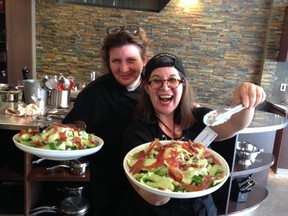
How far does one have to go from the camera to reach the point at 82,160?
1963mm

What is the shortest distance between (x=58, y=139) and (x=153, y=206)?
490mm

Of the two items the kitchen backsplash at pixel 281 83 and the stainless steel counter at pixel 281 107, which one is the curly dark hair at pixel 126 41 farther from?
the kitchen backsplash at pixel 281 83

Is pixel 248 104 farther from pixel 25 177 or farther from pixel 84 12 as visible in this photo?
pixel 84 12

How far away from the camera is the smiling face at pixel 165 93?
3.72ft

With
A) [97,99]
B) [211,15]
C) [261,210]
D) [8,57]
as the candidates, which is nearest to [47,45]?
[8,57]

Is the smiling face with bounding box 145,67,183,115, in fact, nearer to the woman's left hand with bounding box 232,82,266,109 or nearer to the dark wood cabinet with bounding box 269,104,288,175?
the woman's left hand with bounding box 232,82,266,109

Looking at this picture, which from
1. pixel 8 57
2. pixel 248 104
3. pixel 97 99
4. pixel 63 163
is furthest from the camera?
pixel 8 57

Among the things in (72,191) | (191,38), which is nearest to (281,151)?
(191,38)

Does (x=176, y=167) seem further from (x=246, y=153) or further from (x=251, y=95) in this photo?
(x=246, y=153)

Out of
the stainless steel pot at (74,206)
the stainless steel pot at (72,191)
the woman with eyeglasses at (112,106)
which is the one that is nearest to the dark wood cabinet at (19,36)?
the stainless steel pot at (72,191)

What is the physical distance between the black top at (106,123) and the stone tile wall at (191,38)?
297 cm

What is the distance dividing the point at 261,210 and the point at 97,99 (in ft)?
7.03

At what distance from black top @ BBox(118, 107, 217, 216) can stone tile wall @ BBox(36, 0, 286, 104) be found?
326 cm

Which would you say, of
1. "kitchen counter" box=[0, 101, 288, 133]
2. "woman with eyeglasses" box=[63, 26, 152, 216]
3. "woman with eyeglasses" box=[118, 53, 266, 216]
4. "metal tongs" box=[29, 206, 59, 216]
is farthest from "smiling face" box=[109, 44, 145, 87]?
"metal tongs" box=[29, 206, 59, 216]
